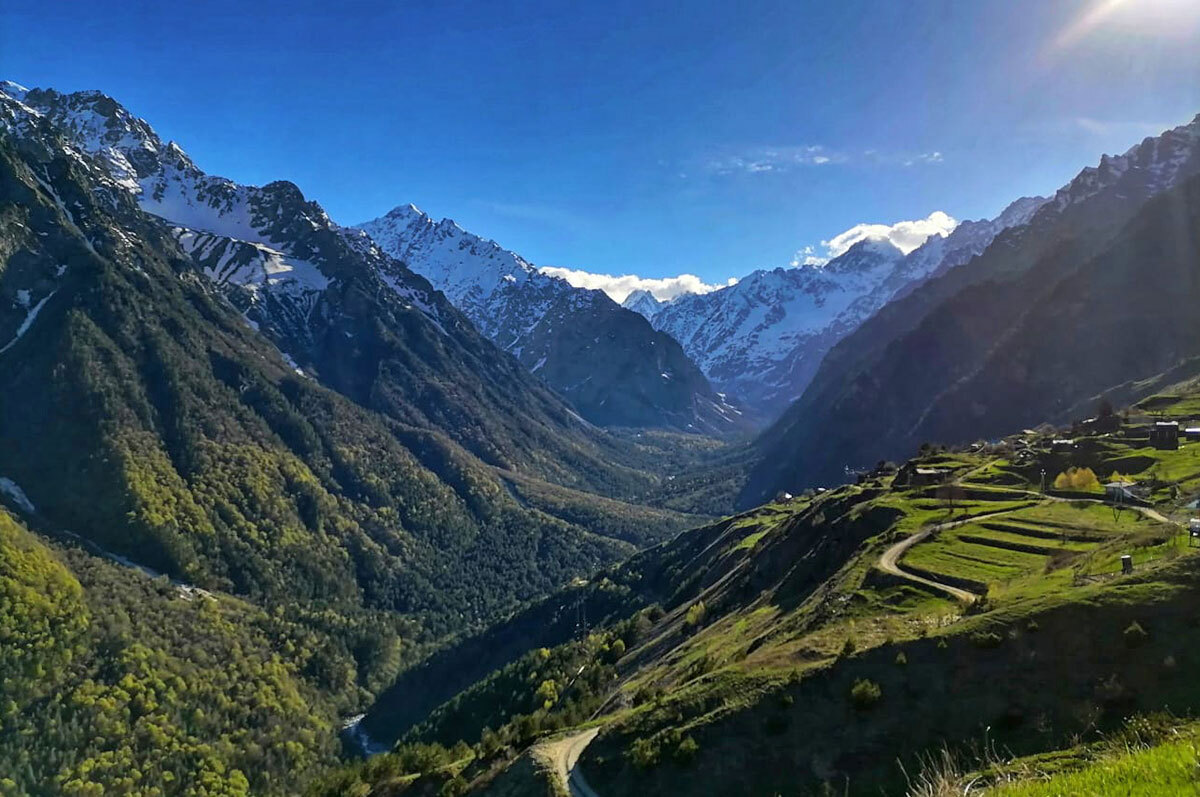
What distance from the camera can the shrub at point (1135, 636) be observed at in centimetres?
3191

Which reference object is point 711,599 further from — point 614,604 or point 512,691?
point 614,604

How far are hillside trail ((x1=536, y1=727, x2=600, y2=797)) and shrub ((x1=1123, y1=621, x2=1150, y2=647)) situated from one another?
27642 mm

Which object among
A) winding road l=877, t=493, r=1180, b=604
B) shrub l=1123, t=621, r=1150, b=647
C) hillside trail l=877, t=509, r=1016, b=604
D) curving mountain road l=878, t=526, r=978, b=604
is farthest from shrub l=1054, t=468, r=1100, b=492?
shrub l=1123, t=621, r=1150, b=647

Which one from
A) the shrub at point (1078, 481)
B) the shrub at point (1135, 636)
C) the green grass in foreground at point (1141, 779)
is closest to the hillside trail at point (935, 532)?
the shrub at point (1078, 481)

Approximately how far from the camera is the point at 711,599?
10906 cm

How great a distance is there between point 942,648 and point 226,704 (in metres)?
205

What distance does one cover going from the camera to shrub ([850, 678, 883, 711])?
34.8 meters

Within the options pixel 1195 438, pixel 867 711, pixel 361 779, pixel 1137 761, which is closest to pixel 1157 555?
pixel 867 711

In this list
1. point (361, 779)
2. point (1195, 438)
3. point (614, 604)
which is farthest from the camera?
point (614, 604)

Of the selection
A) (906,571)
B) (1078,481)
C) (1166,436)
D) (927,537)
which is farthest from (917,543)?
(1166,436)

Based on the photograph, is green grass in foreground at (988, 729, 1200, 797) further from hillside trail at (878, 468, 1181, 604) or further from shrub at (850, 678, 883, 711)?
hillside trail at (878, 468, 1181, 604)

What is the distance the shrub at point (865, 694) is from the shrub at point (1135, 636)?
1122cm

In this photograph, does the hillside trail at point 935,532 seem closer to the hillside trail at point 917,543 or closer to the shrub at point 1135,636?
the hillside trail at point 917,543

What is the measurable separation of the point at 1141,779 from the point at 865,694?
25.8 m
